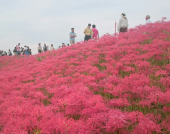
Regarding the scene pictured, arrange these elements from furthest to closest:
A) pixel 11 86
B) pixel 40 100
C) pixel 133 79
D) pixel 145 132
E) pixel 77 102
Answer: pixel 11 86 → pixel 40 100 → pixel 133 79 → pixel 77 102 → pixel 145 132

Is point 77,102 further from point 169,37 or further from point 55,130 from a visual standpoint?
point 169,37

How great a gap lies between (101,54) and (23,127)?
6.38 metres

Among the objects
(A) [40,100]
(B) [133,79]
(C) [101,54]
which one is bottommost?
(A) [40,100]

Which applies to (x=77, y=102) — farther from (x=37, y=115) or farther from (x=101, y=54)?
(x=101, y=54)

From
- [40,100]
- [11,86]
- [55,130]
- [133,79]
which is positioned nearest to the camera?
[55,130]

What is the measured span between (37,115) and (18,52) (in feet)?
64.6

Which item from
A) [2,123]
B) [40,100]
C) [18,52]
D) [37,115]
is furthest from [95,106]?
[18,52]

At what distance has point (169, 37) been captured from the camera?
268 inches

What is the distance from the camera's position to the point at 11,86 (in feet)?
17.1

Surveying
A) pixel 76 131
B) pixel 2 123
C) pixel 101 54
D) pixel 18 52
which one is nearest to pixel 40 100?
pixel 2 123

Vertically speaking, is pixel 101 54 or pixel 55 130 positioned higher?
→ pixel 101 54

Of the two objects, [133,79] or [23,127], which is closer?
[23,127]

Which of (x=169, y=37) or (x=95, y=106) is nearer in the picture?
(x=95, y=106)

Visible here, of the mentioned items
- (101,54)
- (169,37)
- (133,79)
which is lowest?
(133,79)
